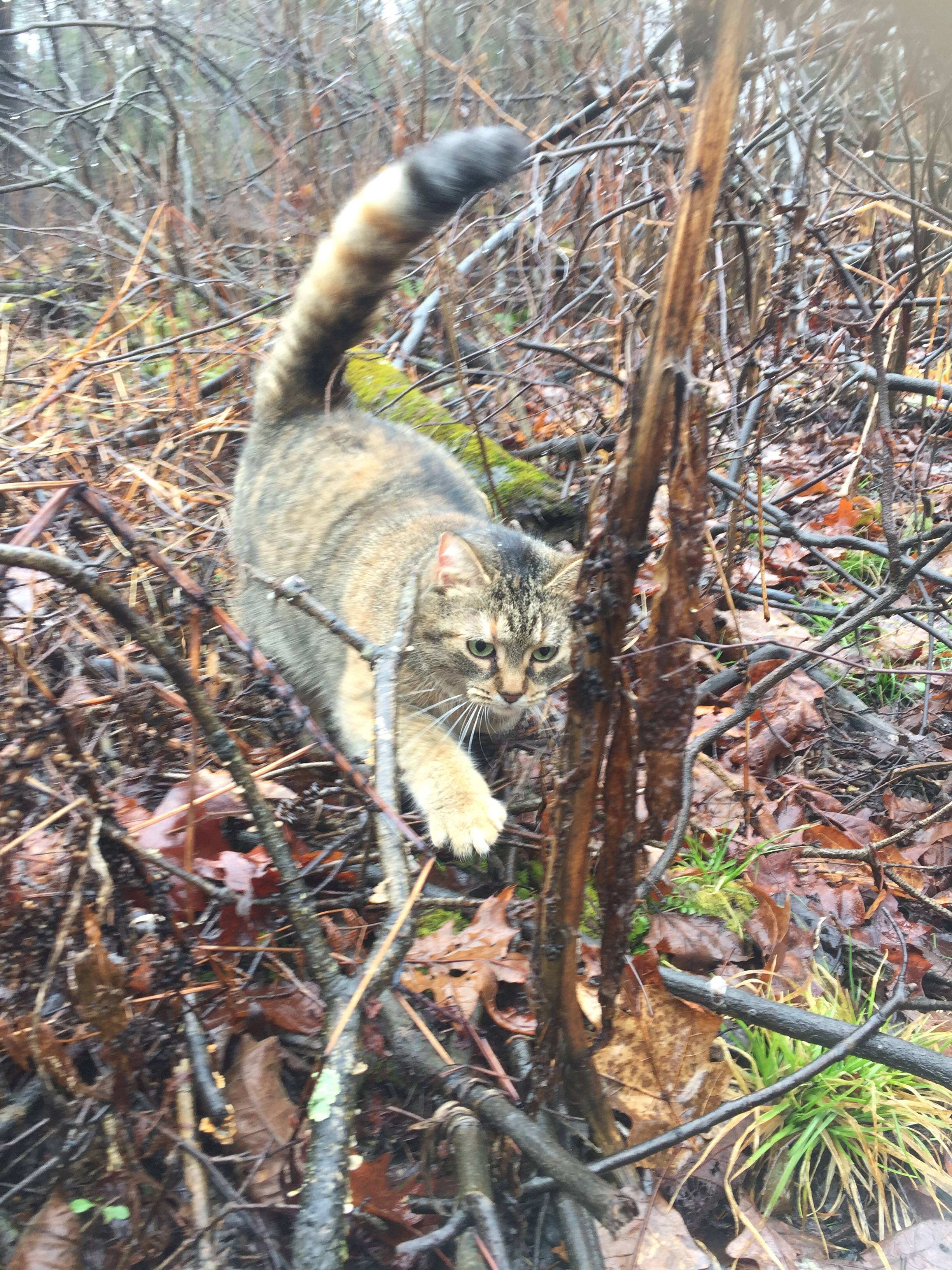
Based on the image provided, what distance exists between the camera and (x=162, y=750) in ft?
7.27

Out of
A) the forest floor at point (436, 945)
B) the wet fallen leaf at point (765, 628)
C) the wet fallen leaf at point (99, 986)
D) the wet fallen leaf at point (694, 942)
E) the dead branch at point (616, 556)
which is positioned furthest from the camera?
the wet fallen leaf at point (765, 628)

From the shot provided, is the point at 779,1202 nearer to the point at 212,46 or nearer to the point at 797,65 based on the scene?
the point at 797,65

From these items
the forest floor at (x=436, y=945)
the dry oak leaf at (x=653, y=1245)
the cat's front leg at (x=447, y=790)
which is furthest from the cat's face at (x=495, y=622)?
the dry oak leaf at (x=653, y=1245)

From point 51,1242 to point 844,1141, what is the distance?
1.46 metres

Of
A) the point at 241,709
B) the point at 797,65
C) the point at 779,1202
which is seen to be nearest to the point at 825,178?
the point at 797,65

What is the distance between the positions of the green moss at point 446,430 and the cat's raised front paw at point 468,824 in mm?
1608

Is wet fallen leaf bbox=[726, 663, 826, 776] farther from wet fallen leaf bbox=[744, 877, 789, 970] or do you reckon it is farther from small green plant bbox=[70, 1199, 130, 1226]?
small green plant bbox=[70, 1199, 130, 1226]

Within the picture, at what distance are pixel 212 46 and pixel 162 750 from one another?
7539 millimetres

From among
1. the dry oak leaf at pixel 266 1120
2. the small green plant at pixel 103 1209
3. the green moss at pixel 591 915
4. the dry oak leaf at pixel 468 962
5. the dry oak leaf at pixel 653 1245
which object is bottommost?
the dry oak leaf at pixel 653 1245

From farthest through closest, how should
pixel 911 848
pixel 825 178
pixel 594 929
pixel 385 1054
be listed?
1. pixel 825 178
2. pixel 911 848
3. pixel 594 929
4. pixel 385 1054

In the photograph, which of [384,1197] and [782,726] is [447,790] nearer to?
[384,1197]

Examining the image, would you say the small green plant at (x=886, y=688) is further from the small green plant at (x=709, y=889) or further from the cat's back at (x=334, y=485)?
the cat's back at (x=334, y=485)

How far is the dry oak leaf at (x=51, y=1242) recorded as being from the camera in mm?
1359

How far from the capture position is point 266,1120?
1.57 m
